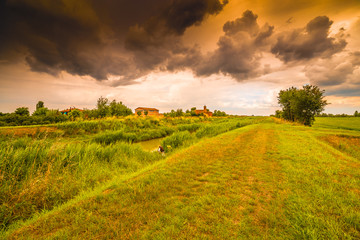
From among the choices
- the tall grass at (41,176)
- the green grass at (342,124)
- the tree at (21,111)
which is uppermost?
the tree at (21,111)

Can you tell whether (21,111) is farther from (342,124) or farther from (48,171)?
(342,124)

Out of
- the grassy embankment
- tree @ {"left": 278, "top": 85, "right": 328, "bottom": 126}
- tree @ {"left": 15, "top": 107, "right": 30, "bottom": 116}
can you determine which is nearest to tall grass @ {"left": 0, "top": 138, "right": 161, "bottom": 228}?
the grassy embankment

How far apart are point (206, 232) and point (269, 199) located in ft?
6.79

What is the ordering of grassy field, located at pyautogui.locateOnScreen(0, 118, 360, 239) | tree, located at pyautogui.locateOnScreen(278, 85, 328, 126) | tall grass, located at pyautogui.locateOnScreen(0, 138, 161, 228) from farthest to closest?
tree, located at pyautogui.locateOnScreen(278, 85, 328, 126) → tall grass, located at pyautogui.locateOnScreen(0, 138, 161, 228) → grassy field, located at pyautogui.locateOnScreen(0, 118, 360, 239)

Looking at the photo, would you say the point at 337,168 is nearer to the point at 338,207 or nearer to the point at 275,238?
the point at 338,207

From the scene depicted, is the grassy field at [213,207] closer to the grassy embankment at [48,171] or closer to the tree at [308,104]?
the grassy embankment at [48,171]

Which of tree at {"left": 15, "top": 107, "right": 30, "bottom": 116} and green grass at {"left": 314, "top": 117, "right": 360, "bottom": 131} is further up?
tree at {"left": 15, "top": 107, "right": 30, "bottom": 116}

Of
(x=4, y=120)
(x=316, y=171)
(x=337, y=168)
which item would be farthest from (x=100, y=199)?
(x=4, y=120)

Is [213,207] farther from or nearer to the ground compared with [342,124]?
nearer to the ground

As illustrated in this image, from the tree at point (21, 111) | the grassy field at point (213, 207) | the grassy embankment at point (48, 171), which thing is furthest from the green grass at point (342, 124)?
the tree at point (21, 111)

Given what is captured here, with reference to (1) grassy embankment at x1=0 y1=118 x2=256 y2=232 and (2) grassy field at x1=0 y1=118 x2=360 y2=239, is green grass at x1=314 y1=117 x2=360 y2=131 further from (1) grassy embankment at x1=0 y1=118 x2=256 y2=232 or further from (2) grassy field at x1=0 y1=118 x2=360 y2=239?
(1) grassy embankment at x1=0 y1=118 x2=256 y2=232

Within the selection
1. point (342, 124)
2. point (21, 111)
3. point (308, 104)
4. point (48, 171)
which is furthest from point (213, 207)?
point (342, 124)

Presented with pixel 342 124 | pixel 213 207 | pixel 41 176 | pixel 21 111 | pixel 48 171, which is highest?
pixel 21 111

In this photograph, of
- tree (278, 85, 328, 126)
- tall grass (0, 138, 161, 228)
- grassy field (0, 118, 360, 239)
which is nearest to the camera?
grassy field (0, 118, 360, 239)
